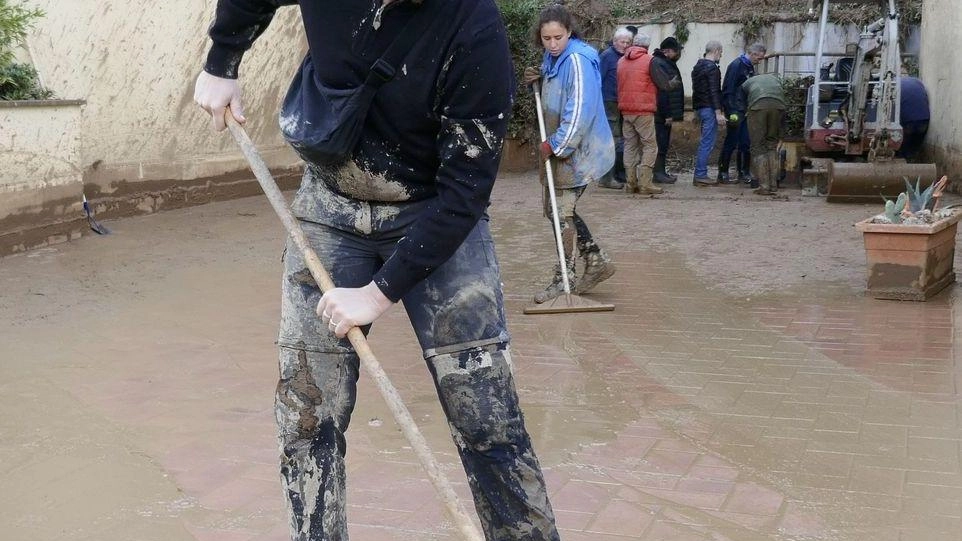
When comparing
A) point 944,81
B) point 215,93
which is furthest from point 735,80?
point 215,93

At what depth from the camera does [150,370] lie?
17.2 ft

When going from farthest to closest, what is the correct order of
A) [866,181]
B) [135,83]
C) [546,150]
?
[866,181]
[135,83]
[546,150]

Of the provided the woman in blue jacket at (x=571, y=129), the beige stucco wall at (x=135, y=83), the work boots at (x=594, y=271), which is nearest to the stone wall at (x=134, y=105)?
the beige stucco wall at (x=135, y=83)

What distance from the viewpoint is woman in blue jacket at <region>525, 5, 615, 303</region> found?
6.69 meters

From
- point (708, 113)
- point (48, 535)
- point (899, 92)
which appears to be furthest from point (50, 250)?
point (899, 92)

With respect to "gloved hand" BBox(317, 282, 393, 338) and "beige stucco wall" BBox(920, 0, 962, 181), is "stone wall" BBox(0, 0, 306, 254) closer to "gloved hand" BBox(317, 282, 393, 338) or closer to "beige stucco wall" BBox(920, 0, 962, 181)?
"gloved hand" BBox(317, 282, 393, 338)

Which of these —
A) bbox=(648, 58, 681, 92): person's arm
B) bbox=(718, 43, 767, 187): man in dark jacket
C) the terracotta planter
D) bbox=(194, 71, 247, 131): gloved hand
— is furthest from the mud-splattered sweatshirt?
bbox=(718, 43, 767, 187): man in dark jacket

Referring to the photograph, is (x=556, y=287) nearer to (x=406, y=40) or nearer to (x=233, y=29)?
(x=233, y=29)

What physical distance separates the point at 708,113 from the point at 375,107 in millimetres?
11742

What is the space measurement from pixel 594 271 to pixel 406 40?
461cm

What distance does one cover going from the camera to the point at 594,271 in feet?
23.0

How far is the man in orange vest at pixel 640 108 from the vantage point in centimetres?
1273

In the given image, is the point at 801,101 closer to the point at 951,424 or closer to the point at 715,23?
the point at 715,23

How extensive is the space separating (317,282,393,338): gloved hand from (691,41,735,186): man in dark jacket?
1167cm
